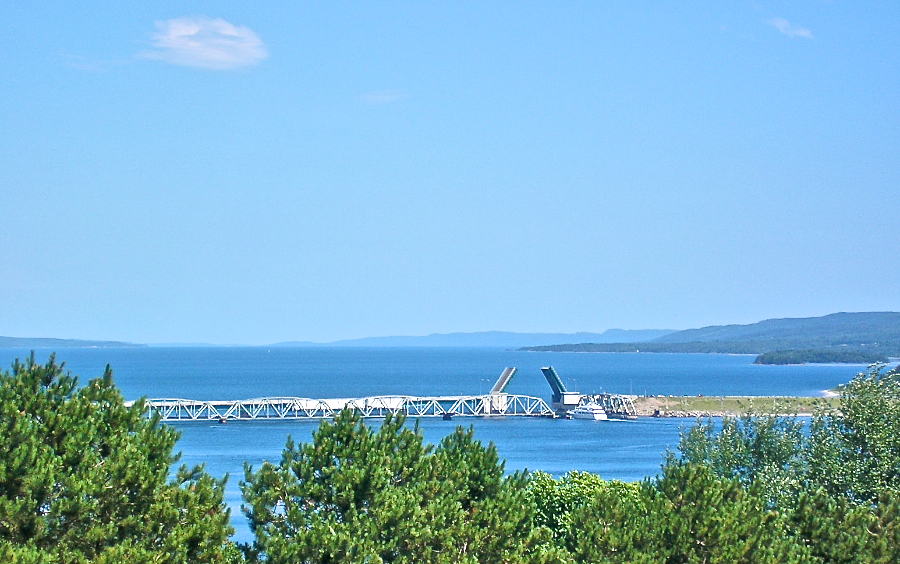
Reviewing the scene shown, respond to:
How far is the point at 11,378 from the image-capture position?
61.5ft

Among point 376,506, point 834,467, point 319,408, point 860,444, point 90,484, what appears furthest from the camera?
point 319,408

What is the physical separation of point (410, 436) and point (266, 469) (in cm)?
302

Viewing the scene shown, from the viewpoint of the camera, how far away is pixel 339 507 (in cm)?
2009

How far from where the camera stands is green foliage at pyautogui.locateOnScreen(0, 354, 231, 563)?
16688 mm

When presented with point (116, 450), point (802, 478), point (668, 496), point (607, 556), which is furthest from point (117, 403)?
point (802, 478)

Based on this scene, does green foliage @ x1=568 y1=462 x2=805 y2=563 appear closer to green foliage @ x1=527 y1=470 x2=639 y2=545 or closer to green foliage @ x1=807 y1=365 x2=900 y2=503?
green foliage @ x1=527 y1=470 x2=639 y2=545

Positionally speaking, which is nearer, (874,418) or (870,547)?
(870,547)

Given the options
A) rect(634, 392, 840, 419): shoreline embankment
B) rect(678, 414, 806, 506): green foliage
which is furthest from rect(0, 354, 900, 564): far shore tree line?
rect(634, 392, 840, 419): shoreline embankment

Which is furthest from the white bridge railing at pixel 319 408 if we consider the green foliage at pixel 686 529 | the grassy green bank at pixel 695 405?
the green foliage at pixel 686 529

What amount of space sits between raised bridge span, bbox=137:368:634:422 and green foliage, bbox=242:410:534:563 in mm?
76482

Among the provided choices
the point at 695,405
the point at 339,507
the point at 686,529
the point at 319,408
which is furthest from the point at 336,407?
the point at 339,507

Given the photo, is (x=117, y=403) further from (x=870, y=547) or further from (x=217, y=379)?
(x=217, y=379)

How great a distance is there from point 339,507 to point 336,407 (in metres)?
85.0

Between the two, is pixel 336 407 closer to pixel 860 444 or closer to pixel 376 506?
pixel 860 444
